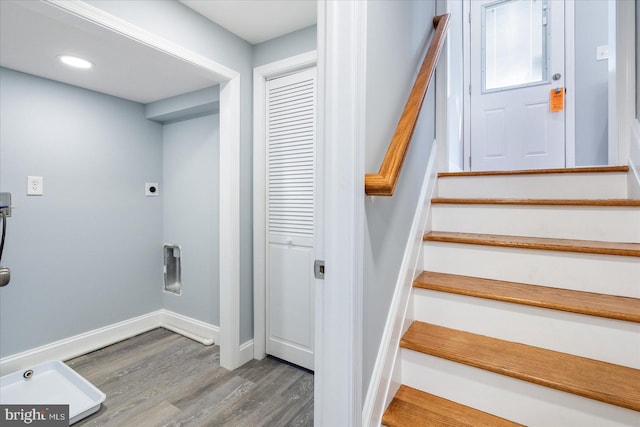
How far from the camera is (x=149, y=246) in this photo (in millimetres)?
2955

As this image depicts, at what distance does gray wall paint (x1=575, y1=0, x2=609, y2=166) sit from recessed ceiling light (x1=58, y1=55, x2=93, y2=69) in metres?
3.86

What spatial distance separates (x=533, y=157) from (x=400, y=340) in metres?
2.58

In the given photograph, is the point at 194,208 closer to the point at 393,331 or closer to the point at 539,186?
the point at 393,331

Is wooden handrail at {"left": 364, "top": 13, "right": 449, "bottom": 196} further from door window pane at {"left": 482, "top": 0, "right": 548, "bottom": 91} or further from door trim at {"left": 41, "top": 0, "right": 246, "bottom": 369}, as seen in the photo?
door window pane at {"left": 482, "top": 0, "right": 548, "bottom": 91}

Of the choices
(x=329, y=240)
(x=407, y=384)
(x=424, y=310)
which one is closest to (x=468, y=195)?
(x=424, y=310)

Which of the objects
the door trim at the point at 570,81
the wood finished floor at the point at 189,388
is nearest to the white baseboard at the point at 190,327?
the wood finished floor at the point at 189,388

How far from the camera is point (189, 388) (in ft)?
6.35

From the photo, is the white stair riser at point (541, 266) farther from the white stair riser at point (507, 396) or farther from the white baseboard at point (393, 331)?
the white stair riser at point (507, 396)

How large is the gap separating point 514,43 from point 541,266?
2.69 m

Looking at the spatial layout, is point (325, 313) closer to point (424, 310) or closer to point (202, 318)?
point (424, 310)

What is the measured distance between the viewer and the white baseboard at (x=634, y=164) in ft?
4.40

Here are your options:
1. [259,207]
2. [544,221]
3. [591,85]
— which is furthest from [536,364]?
[591,85]

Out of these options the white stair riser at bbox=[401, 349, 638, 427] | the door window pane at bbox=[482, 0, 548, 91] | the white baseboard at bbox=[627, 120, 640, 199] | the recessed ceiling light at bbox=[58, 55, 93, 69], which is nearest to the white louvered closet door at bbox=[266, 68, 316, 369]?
the white stair riser at bbox=[401, 349, 638, 427]

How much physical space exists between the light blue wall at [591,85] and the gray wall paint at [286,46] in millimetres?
2402
